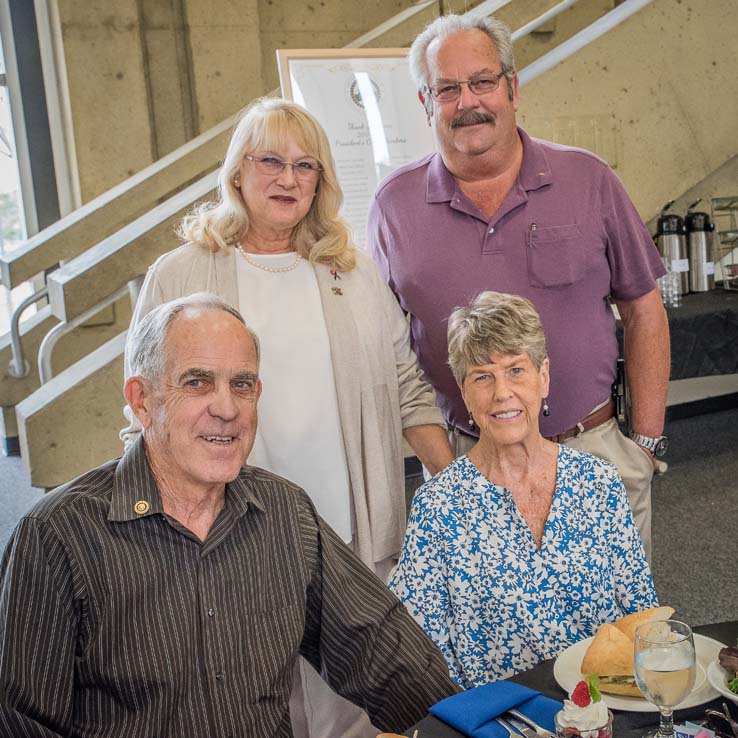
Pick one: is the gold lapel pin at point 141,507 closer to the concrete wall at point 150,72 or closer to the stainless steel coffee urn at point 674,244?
the stainless steel coffee urn at point 674,244

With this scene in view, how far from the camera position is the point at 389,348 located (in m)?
2.50

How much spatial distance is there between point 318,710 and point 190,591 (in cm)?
95

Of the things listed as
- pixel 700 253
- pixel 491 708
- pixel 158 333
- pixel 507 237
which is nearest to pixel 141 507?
pixel 158 333

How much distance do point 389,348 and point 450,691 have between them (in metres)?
1.03

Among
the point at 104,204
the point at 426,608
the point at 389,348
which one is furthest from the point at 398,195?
the point at 104,204

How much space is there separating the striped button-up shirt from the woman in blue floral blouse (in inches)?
11.1

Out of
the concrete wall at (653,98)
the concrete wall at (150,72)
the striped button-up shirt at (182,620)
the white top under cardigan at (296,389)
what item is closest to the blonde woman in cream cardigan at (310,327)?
the white top under cardigan at (296,389)

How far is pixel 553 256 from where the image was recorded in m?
2.58

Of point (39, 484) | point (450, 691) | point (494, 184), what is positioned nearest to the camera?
point (450, 691)

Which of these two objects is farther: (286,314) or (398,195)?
(398,195)

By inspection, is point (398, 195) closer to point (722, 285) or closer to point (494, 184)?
point (494, 184)

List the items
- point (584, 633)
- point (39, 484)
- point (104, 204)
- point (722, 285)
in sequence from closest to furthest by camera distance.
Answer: point (584, 633), point (39, 484), point (722, 285), point (104, 204)

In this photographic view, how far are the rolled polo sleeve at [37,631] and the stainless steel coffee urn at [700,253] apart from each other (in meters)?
4.81

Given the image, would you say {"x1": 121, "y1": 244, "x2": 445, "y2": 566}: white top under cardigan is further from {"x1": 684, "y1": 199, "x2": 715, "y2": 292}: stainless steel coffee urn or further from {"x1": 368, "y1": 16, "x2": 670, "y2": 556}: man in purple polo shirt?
{"x1": 684, "y1": 199, "x2": 715, "y2": 292}: stainless steel coffee urn
